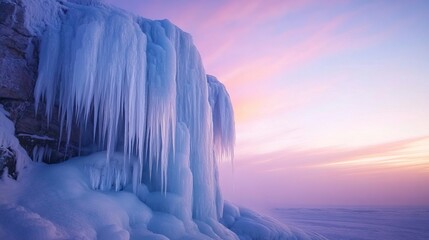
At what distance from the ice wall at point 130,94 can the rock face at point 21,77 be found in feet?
0.75

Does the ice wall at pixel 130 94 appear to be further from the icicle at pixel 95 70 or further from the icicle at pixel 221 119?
the icicle at pixel 221 119

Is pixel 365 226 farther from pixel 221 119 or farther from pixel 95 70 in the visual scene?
pixel 95 70

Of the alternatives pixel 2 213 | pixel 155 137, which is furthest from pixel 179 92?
pixel 2 213

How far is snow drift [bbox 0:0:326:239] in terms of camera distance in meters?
4.28

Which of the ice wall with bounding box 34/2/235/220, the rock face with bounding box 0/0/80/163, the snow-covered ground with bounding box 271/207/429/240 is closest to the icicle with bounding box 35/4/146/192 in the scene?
the ice wall with bounding box 34/2/235/220

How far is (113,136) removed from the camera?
602 cm

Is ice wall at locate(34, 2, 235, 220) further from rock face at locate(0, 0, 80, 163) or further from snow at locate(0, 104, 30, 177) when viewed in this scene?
snow at locate(0, 104, 30, 177)

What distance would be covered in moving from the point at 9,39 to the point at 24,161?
246 cm

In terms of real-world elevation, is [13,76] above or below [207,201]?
above

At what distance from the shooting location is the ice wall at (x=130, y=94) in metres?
5.41

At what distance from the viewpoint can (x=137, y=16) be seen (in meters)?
7.05

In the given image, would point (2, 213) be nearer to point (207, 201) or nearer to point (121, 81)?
point (121, 81)

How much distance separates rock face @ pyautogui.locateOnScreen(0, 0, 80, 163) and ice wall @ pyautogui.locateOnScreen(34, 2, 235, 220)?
0.23m

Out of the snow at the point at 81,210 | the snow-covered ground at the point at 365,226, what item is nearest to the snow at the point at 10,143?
the snow at the point at 81,210
